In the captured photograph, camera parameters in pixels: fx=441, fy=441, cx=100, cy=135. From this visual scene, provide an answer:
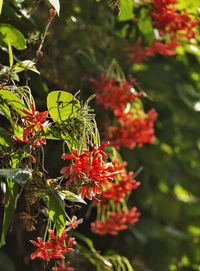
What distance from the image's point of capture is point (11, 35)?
1.03 metres

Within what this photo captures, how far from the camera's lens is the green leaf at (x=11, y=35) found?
1017 mm

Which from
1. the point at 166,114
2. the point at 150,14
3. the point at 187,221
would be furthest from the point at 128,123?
the point at 187,221

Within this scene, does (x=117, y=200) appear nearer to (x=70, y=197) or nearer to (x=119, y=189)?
(x=119, y=189)

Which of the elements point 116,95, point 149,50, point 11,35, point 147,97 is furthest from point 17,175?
point 149,50

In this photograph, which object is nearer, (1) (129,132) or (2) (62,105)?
(2) (62,105)

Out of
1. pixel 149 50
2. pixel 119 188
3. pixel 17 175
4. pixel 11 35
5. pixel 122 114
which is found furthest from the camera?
pixel 149 50

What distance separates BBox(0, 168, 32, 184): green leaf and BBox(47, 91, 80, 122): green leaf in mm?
122

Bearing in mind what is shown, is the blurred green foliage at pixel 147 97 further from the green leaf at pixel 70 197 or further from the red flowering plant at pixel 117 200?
the green leaf at pixel 70 197

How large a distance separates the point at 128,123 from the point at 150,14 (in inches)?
13.3

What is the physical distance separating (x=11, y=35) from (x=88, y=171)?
1.41 feet

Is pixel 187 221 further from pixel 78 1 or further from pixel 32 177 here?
pixel 32 177

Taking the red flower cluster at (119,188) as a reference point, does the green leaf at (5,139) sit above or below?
above

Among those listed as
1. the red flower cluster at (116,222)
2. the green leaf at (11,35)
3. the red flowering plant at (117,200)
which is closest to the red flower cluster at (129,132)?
the red flowering plant at (117,200)

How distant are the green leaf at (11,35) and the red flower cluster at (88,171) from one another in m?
0.38
